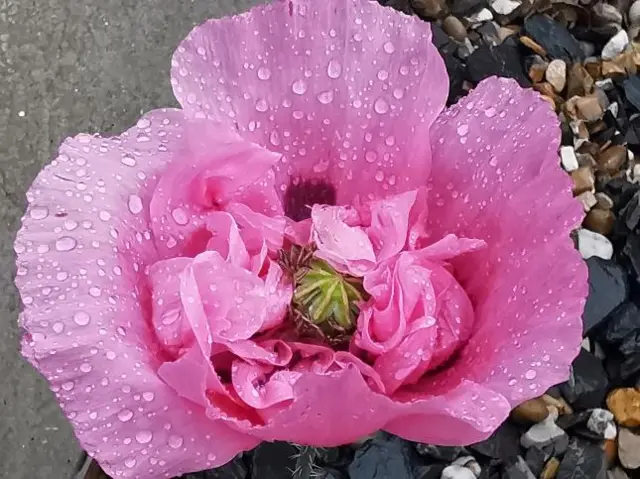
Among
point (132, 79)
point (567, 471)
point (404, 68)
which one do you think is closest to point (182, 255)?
point (404, 68)

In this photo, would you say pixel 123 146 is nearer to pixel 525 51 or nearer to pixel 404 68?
pixel 404 68

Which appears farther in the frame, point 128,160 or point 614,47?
point 614,47

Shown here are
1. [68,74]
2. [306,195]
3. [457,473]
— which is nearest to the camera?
[306,195]

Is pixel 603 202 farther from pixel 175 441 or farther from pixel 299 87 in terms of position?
pixel 175 441

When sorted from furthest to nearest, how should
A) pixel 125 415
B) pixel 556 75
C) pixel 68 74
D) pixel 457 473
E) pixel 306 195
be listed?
pixel 68 74
pixel 556 75
pixel 457 473
pixel 306 195
pixel 125 415

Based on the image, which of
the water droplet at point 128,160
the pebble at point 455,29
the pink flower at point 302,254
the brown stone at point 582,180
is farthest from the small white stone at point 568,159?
the water droplet at point 128,160

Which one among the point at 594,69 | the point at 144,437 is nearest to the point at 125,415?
the point at 144,437

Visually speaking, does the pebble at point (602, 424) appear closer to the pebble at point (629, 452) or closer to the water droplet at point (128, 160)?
the pebble at point (629, 452)
